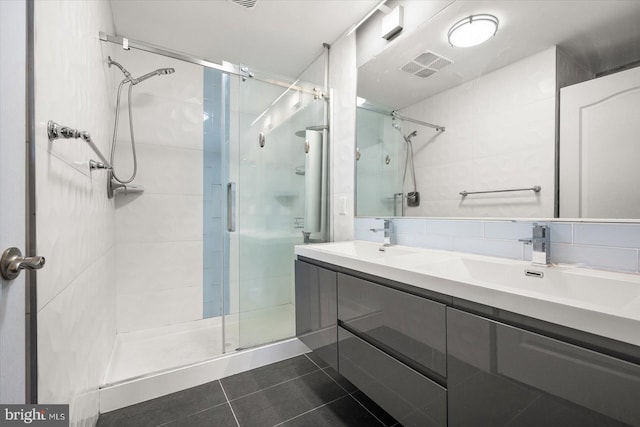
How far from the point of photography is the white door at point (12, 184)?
48cm

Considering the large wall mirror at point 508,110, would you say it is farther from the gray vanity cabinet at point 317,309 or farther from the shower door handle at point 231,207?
the shower door handle at point 231,207

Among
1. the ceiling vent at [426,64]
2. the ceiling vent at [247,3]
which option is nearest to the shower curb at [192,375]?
the ceiling vent at [426,64]

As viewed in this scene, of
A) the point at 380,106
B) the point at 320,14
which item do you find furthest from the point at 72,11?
the point at 380,106

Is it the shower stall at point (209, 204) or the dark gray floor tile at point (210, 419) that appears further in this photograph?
the shower stall at point (209, 204)

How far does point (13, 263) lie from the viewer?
47 cm

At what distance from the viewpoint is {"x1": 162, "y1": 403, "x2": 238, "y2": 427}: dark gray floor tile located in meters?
1.25

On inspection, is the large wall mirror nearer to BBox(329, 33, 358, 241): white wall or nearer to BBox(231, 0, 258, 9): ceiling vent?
BBox(329, 33, 358, 241): white wall

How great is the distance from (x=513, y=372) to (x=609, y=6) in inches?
48.8

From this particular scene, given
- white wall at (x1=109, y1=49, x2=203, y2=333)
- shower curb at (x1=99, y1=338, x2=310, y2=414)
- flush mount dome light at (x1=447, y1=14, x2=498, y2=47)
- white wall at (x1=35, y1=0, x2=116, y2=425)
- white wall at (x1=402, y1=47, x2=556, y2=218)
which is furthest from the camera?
white wall at (x1=109, y1=49, x2=203, y2=333)

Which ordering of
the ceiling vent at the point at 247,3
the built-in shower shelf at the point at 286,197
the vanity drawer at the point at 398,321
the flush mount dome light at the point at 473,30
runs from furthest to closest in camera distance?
the built-in shower shelf at the point at 286,197 → the ceiling vent at the point at 247,3 → the flush mount dome light at the point at 473,30 → the vanity drawer at the point at 398,321

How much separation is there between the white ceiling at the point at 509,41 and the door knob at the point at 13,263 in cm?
163

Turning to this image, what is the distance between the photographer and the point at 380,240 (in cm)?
175

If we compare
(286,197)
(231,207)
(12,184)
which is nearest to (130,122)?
(231,207)

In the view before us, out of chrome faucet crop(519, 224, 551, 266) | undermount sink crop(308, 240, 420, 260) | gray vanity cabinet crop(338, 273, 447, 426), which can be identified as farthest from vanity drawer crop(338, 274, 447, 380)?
chrome faucet crop(519, 224, 551, 266)
